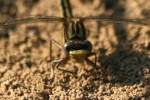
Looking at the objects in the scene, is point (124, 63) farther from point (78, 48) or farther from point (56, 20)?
point (56, 20)

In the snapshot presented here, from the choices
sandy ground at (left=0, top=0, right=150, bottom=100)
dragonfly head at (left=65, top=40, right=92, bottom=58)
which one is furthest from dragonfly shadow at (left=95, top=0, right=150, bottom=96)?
dragonfly head at (left=65, top=40, right=92, bottom=58)

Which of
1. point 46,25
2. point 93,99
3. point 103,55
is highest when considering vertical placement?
point 46,25

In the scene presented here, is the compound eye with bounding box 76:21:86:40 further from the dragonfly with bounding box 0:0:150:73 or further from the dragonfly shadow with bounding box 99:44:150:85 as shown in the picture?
the dragonfly shadow with bounding box 99:44:150:85

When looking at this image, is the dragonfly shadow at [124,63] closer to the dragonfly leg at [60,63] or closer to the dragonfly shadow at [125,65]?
the dragonfly shadow at [125,65]

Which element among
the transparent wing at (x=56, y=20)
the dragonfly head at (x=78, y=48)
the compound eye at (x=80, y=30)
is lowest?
the dragonfly head at (x=78, y=48)

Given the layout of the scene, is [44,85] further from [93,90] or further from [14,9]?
[14,9]

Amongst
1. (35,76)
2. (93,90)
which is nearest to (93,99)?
(93,90)

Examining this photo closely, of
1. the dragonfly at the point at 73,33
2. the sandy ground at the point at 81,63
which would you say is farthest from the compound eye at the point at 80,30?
the sandy ground at the point at 81,63

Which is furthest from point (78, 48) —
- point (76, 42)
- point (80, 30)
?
point (80, 30)
